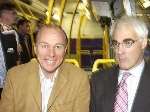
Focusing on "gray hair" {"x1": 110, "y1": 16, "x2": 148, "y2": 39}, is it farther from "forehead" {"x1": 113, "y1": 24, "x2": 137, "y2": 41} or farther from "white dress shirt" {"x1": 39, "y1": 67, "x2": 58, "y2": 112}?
"white dress shirt" {"x1": 39, "y1": 67, "x2": 58, "y2": 112}

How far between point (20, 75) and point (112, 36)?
770 millimetres

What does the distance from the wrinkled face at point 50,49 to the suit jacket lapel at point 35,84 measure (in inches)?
5.4

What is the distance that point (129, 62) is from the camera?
119 inches

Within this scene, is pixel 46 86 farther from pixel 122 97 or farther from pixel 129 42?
pixel 129 42

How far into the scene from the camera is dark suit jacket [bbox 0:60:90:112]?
3.10 meters

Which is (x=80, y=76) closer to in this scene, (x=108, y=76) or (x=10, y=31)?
(x=108, y=76)

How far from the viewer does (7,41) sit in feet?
18.9

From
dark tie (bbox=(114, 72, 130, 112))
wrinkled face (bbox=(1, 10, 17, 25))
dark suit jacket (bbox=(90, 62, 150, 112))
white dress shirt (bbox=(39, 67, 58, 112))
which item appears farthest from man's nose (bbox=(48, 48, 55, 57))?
wrinkled face (bbox=(1, 10, 17, 25))

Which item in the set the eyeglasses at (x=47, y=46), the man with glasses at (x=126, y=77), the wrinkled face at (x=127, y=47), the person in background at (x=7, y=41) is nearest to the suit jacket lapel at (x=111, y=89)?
the man with glasses at (x=126, y=77)

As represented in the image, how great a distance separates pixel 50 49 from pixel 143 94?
30.6 inches

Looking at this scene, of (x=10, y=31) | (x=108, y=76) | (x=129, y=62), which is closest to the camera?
(x=129, y=62)

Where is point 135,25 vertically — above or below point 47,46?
above

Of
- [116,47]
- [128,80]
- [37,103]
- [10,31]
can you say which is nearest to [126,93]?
[128,80]

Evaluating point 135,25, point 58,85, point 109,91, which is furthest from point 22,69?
point 135,25
